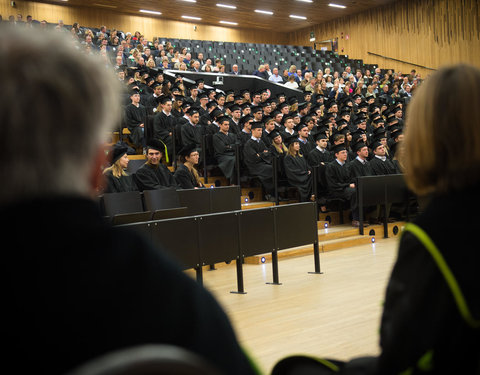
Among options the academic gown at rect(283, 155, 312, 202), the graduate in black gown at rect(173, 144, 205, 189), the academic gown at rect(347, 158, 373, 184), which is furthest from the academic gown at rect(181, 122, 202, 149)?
the academic gown at rect(347, 158, 373, 184)

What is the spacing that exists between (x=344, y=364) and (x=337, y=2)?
24841 mm

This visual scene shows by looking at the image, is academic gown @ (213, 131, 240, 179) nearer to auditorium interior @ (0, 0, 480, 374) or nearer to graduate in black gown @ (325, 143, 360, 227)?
auditorium interior @ (0, 0, 480, 374)

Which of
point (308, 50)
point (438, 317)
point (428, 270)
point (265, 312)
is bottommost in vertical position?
point (265, 312)

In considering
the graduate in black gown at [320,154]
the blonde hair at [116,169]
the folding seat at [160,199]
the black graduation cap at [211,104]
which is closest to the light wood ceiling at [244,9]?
the black graduation cap at [211,104]

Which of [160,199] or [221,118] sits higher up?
[221,118]

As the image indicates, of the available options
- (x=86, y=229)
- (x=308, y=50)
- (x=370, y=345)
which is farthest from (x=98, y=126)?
(x=308, y=50)

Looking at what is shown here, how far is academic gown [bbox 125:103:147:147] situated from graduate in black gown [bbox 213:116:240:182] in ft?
5.28

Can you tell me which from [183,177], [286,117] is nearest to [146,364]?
[183,177]

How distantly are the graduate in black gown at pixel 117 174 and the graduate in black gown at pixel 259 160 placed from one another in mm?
3399

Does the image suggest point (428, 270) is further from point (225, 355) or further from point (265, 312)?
point (265, 312)

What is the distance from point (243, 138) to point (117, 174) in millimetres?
5123

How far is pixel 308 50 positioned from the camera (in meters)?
24.9

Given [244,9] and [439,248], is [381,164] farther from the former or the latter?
[244,9]

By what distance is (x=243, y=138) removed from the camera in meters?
12.4
